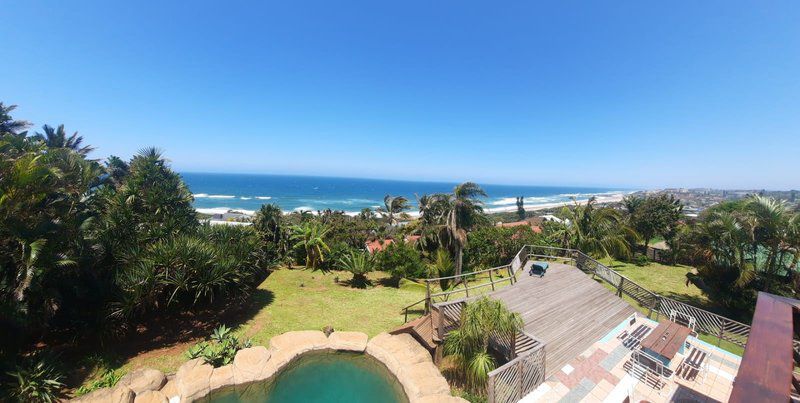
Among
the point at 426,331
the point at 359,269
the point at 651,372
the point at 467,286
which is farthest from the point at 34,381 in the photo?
the point at 651,372

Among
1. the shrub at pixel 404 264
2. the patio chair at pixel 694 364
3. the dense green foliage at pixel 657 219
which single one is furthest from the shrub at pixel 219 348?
the dense green foliage at pixel 657 219

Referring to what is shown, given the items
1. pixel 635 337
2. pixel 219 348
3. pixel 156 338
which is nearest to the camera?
pixel 219 348

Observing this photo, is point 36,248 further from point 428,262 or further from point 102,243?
point 428,262

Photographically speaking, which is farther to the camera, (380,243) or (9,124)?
(380,243)

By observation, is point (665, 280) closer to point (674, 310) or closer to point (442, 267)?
point (674, 310)

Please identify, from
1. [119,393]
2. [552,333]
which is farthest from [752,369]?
[119,393]

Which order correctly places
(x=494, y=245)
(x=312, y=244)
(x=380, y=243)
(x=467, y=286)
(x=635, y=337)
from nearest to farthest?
(x=635, y=337) → (x=467, y=286) → (x=312, y=244) → (x=494, y=245) → (x=380, y=243)
